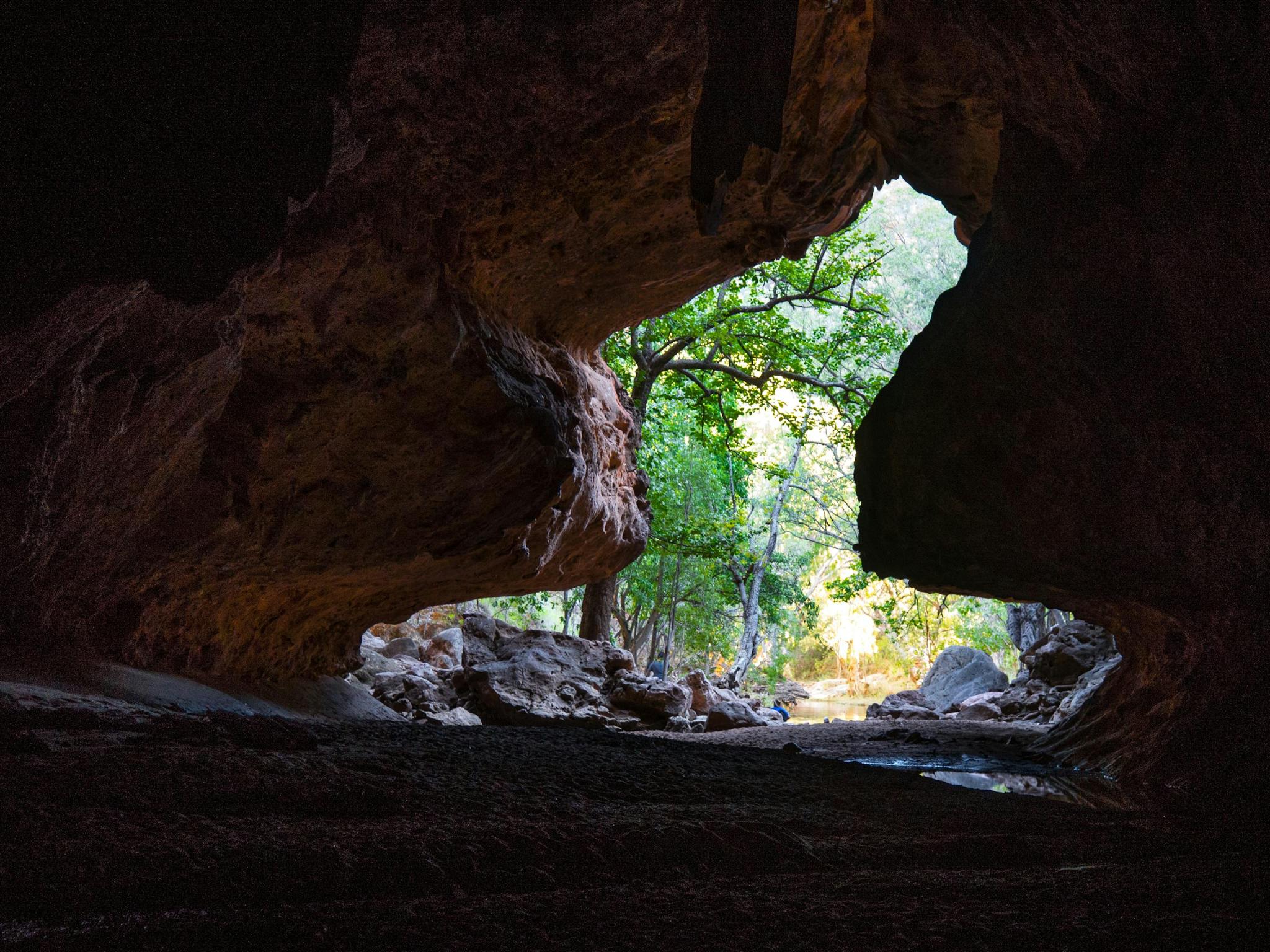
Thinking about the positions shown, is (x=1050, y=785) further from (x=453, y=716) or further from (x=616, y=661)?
(x=616, y=661)

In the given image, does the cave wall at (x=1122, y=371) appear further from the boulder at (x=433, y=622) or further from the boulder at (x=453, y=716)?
the boulder at (x=433, y=622)

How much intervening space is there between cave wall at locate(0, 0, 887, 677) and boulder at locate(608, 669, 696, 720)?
369 centimetres

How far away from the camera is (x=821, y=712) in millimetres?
22016

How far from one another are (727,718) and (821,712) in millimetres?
11775

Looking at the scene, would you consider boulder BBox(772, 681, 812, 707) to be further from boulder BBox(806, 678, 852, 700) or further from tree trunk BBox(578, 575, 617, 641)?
tree trunk BBox(578, 575, 617, 641)

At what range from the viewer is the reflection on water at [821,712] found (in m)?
18.1

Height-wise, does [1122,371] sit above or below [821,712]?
above

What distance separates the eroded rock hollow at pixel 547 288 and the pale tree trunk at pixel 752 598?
11.7 metres

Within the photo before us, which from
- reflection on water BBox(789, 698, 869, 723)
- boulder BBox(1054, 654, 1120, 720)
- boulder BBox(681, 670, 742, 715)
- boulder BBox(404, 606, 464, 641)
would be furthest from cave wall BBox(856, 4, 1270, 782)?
boulder BBox(404, 606, 464, 641)

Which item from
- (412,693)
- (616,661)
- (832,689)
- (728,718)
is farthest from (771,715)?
(832,689)

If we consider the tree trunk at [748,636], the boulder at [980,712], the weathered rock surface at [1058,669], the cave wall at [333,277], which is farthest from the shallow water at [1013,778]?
the tree trunk at [748,636]

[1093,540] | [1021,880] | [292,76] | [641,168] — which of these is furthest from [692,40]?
[1021,880]

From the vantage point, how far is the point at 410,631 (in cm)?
2133

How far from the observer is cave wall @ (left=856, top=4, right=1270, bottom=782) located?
405 centimetres
